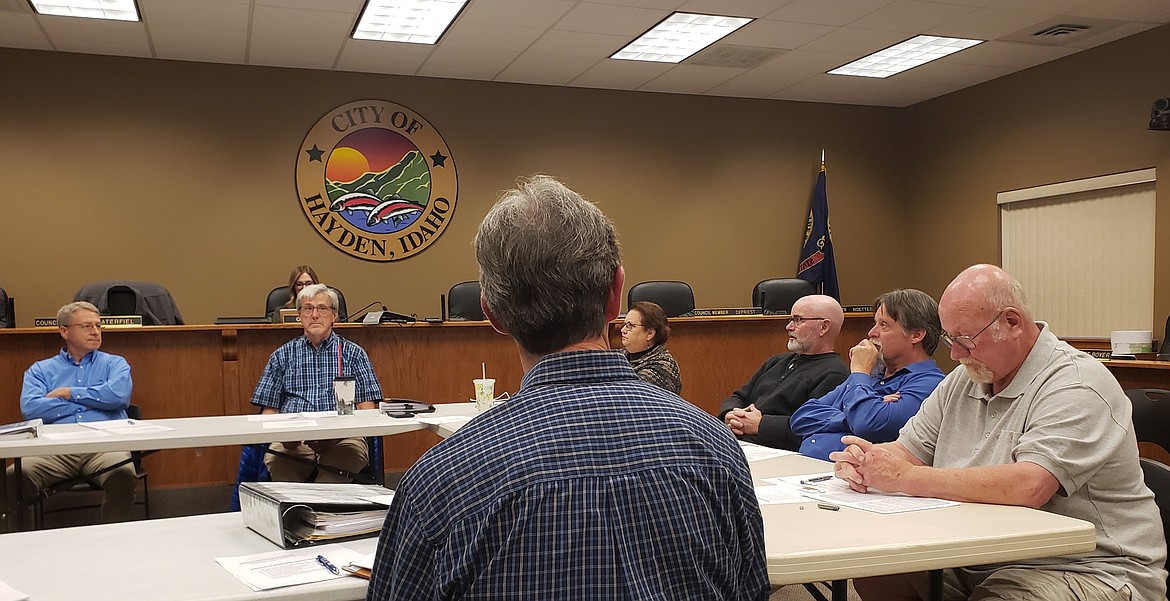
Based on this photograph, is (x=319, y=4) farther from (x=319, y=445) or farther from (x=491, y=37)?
(x=319, y=445)

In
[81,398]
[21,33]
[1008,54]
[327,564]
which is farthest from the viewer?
[1008,54]

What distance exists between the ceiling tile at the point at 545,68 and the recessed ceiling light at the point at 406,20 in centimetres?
83

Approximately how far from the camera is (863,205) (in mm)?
8703

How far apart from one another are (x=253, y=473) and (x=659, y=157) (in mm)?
4893

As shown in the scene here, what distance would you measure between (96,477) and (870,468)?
3.42 m

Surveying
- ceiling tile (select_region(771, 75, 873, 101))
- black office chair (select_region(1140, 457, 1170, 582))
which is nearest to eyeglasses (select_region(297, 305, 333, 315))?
black office chair (select_region(1140, 457, 1170, 582))

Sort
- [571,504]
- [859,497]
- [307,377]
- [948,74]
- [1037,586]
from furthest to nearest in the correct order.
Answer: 1. [948,74]
2. [307,377]
3. [859,497]
4. [1037,586]
5. [571,504]

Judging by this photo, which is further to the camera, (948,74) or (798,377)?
(948,74)

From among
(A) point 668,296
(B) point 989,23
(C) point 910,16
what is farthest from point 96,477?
(B) point 989,23

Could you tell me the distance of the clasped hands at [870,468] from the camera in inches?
79.7

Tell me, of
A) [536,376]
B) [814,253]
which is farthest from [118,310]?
[814,253]

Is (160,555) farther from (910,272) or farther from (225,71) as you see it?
(910,272)

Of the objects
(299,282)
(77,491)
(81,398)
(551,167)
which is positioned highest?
(551,167)

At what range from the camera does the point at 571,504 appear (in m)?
0.96
